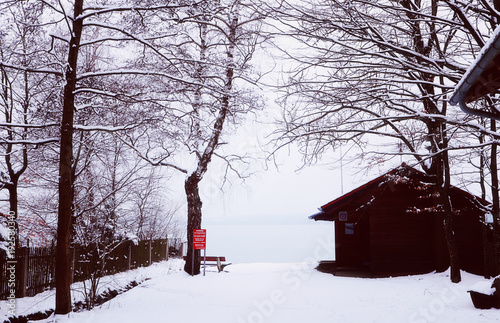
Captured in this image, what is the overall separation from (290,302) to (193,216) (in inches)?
349

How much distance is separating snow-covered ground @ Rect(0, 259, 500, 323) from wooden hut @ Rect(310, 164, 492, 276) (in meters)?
1.41

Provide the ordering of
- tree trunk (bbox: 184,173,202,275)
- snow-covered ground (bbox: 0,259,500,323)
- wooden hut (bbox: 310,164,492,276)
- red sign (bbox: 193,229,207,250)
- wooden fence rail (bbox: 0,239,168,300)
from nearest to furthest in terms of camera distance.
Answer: snow-covered ground (bbox: 0,259,500,323), wooden fence rail (bbox: 0,239,168,300), wooden hut (bbox: 310,164,492,276), red sign (bbox: 193,229,207,250), tree trunk (bbox: 184,173,202,275)

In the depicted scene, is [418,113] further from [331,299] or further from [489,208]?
[489,208]

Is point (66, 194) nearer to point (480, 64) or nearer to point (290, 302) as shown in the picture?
point (290, 302)

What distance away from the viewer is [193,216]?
782 inches

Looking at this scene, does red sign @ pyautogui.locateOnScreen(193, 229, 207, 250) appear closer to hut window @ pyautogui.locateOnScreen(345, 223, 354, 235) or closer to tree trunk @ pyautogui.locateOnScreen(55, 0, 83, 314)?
hut window @ pyautogui.locateOnScreen(345, 223, 354, 235)

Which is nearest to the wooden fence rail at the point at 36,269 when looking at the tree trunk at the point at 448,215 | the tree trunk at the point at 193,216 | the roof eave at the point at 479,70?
the tree trunk at the point at 193,216

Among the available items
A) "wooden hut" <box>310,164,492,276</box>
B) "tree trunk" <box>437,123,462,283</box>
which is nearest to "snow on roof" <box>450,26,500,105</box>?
"tree trunk" <box>437,123,462,283</box>

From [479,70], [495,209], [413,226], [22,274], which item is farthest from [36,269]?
[495,209]

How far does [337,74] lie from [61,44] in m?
8.29

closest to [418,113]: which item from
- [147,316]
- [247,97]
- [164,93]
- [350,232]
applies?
A: [247,97]

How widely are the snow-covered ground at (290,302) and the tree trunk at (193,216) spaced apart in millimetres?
1812

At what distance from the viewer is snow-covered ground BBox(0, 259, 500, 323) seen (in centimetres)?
971

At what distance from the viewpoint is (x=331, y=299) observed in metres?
12.4
